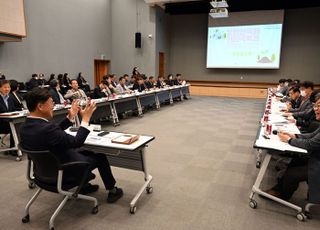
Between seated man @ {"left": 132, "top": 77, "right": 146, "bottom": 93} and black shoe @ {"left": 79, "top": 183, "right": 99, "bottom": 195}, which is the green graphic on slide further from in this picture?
black shoe @ {"left": 79, "top": 183, "right": 99, "bottom": 195}

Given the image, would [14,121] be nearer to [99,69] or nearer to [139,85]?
[139,85]

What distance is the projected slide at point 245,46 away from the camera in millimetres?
11438

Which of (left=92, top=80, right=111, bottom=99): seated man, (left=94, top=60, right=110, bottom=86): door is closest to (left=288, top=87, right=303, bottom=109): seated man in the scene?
(left=92, top=80, right=111, bottom=99): seated man

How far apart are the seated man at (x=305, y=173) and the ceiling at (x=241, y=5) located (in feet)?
32.0

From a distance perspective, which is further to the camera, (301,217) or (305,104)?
(305,104)

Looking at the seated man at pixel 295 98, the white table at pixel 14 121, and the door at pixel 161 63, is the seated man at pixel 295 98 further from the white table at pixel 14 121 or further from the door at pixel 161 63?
the door at pixel 161 63

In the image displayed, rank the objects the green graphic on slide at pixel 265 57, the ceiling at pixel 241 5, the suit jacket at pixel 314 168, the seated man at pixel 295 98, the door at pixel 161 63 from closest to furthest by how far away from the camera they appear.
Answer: the suit jacket at pixel 314 168 → the seated man at pixel 295 98 → the ceiling at pixel 241 5 → the green graphic on slide at pixel 265 57 → the door at pixel 161 63

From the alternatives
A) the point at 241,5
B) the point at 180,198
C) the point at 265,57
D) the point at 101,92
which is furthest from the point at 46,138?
the point at 265,57

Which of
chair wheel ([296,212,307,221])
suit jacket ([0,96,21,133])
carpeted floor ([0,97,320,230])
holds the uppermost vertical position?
suit jacket ([0,96,21,133])

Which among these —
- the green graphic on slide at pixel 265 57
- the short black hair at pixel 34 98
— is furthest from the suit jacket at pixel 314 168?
the green graphic on slide at pixel 265 57

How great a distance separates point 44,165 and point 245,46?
1175 cm

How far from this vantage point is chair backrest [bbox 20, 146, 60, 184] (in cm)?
188

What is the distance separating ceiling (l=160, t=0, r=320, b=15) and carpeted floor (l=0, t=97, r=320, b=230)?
8.55 m

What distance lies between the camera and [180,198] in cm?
265
